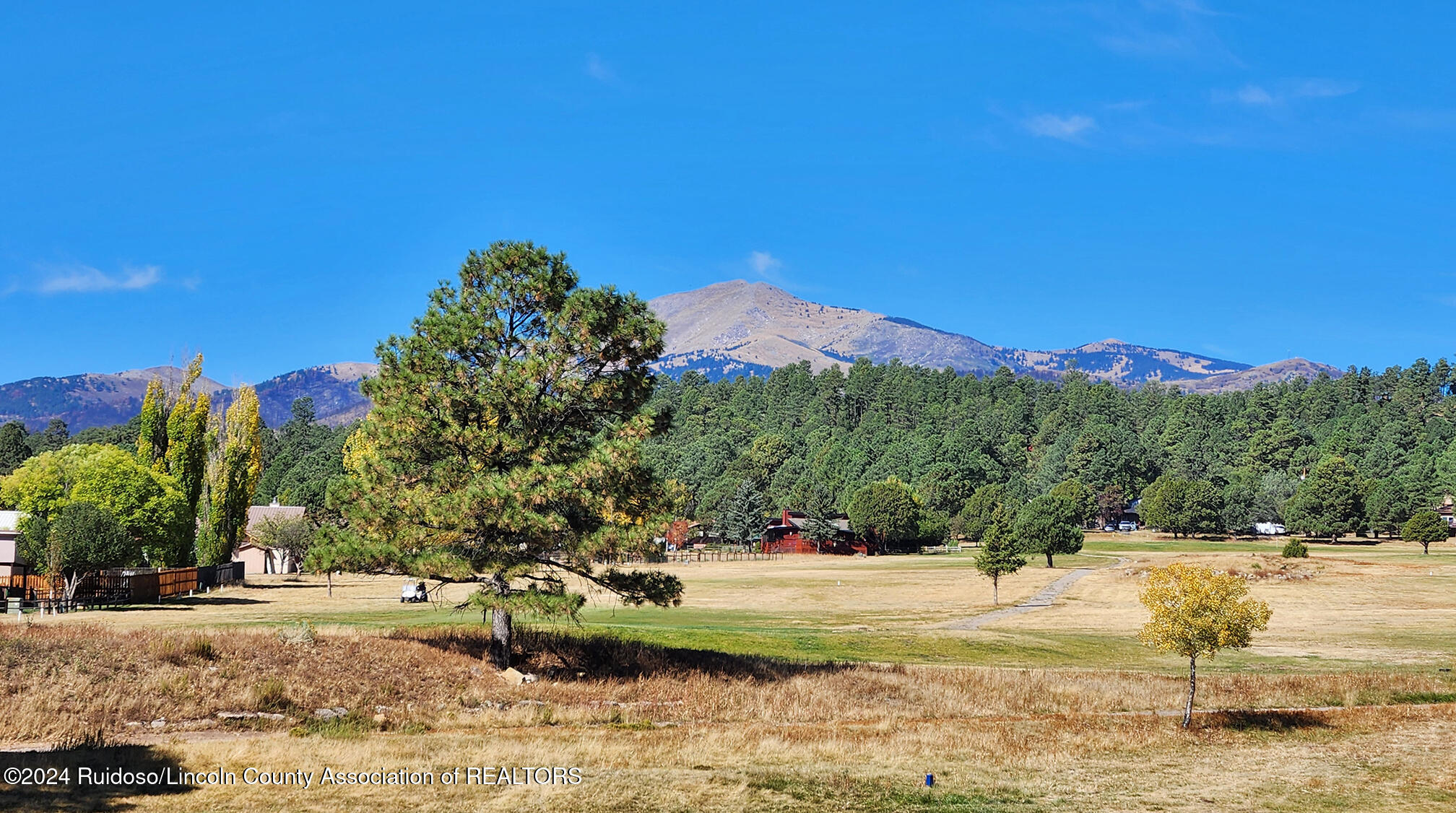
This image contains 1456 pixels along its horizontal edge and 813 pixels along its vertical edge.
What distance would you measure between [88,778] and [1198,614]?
2958 cm

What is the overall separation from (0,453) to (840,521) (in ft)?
503

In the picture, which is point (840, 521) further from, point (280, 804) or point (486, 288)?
point (280, 804)

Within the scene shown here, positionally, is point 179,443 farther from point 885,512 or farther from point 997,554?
point 885,512

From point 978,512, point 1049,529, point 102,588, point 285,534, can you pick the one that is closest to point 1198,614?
point 102,588

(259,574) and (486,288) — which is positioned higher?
(486,288)

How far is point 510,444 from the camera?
30.7 metres

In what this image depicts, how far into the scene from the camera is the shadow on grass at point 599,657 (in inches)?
1324

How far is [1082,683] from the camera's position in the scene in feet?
122

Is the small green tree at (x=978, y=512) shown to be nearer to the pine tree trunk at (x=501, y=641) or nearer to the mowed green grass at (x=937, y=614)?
the mowed green grass at (x=937, y=614)

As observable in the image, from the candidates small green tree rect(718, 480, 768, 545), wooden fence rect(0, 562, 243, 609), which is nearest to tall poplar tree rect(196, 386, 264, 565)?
wooden fence rect(0, 562, 243, 609)

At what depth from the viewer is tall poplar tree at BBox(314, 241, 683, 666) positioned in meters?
29.9

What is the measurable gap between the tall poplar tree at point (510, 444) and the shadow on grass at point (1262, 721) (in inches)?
675

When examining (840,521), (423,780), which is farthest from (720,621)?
(840,521)

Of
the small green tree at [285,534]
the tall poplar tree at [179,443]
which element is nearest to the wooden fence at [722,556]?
the small green tree at [285,534]
